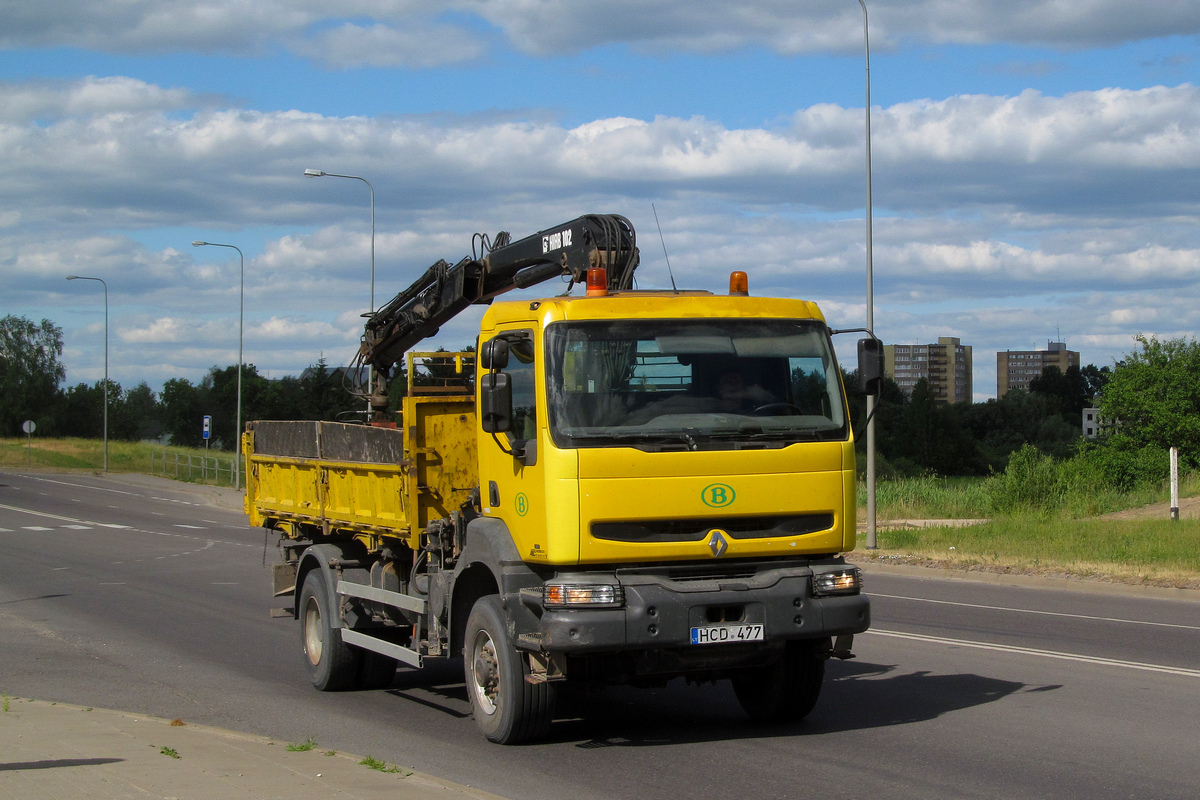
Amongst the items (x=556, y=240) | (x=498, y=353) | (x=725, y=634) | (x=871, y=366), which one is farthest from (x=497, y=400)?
(x=556, y=240)

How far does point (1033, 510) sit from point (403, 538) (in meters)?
22.3


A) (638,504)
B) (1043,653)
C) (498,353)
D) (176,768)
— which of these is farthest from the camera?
(1043,653)

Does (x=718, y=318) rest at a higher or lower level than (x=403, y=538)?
higher

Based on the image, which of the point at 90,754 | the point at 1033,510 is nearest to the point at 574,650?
the point at 90,754

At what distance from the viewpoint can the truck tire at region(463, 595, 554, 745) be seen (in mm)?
7238

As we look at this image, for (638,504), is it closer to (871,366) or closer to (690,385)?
(690,385)

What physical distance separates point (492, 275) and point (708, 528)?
187 inches

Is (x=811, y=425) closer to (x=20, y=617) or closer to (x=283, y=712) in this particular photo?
(x=283, y=712)

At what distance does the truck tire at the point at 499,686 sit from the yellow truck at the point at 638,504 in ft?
0.04

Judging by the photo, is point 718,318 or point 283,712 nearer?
point 718,318

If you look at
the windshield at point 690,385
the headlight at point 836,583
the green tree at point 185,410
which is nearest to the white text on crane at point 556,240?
the windshield at point 690,385

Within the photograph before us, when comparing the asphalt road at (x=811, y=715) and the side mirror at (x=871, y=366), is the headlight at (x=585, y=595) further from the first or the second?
the side mirror at (x=871, y=366)

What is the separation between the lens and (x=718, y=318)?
7562 millimetres

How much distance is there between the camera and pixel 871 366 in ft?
26.0
